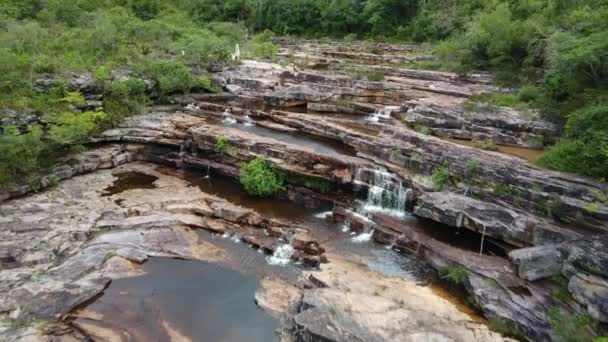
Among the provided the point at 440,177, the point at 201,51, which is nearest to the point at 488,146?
the point at 440,177

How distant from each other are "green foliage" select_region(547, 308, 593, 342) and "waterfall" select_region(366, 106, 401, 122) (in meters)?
13.6

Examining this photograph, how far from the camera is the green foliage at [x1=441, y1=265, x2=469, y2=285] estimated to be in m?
11.6

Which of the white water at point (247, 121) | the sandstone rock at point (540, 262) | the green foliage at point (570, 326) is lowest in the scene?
the green foliage at point (570, 326)

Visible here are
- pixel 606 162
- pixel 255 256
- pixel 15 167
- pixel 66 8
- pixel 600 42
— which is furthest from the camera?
pixel 66 8

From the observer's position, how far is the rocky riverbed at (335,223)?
9.97 m

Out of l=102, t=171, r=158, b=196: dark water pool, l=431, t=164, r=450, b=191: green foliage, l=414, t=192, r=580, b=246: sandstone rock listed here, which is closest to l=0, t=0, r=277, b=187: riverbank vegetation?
l=102, t=171, r=158, b=196: dark water pool

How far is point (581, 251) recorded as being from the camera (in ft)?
32.3

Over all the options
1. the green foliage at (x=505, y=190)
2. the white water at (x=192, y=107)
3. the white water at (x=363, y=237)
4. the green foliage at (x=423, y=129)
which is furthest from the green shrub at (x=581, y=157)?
the white water at (x=192, y=107)

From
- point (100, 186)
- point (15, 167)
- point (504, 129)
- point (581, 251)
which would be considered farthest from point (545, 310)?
point (15, 167)

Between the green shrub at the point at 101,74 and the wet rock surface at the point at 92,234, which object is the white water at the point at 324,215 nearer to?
the wet rock surface at the point at 92,234

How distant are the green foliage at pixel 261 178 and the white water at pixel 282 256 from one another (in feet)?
12.0

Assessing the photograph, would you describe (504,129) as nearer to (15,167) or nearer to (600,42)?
(600,42)

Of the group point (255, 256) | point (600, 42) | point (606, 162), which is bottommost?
point (255, 256)

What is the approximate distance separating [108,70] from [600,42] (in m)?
23.2
